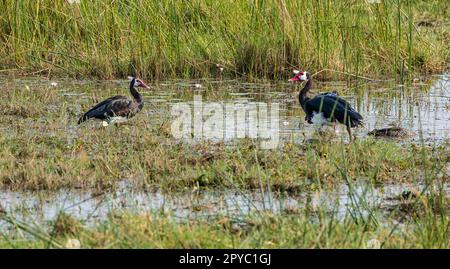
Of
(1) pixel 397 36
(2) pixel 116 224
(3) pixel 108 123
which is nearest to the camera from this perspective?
(2) pixel 116 224

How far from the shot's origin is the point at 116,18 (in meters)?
11.4

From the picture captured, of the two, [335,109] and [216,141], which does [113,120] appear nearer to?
[216,141]

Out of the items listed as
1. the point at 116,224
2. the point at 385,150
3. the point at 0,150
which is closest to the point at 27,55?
the point at 0,150

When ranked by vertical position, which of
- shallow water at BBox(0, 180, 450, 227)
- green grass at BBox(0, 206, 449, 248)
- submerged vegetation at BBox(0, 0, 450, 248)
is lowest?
green grass at BBox(0, 206, 449, 248)

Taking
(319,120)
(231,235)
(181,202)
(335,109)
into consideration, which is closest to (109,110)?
(319,120)

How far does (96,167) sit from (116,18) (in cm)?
465

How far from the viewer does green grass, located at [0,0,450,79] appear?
10953 millimetres

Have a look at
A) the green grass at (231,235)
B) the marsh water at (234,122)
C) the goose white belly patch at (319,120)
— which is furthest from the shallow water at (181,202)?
the goose white belly patch at (319,120)

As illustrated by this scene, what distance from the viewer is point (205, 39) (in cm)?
1157

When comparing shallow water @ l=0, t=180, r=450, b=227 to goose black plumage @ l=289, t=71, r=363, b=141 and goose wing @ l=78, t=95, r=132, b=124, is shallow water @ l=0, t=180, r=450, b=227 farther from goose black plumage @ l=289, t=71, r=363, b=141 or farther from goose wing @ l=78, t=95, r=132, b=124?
goose wing @ l=78, t=95, r=132, b=124

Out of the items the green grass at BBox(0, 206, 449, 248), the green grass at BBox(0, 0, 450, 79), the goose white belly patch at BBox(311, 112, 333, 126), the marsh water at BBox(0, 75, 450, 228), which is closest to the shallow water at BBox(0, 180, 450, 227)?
the marsh water at BBox(0, 75, 450, 228)

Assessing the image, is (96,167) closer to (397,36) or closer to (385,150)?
(385,150)

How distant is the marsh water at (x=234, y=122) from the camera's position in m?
6.13

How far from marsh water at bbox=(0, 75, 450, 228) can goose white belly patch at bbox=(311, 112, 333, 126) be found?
5.3 inches
